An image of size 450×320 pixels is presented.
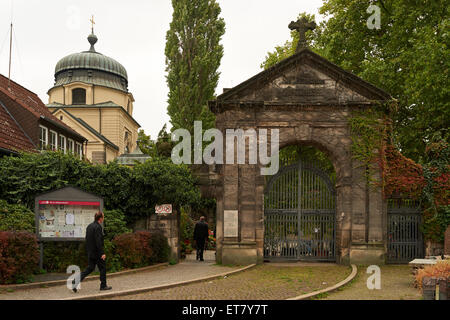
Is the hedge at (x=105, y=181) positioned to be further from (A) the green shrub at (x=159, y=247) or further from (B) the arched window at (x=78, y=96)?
(B) the arched window at (x=78, y=96)

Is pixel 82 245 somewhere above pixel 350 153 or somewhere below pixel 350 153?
below

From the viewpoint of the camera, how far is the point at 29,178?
48.3 feet

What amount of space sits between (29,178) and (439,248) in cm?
1397

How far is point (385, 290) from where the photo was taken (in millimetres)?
10883

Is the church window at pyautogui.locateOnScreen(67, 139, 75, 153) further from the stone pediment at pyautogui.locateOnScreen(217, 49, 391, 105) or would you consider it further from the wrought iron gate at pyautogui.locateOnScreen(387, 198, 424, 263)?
the wrought iron gate at pyautogui.locateOnScreen(387, 198, 424, 263)

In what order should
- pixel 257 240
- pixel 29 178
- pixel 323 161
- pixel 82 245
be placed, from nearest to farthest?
pixel 82 245 < pixel 29 178 < pixel 257 240 < pixel 323 161

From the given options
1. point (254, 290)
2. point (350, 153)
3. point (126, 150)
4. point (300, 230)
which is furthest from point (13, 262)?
point (126, 150)

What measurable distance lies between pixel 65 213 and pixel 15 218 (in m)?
1.41

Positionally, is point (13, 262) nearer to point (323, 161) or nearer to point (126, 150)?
point (323, 161)

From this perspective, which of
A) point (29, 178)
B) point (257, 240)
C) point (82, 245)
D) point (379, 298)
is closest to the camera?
point (379, 298)

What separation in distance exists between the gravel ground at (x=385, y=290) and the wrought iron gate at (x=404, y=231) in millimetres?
2415

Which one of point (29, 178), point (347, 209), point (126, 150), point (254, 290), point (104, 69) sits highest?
point (104, 69)

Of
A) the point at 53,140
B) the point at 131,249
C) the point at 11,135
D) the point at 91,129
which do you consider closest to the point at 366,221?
the point at 131,249

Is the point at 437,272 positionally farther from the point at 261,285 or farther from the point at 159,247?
the point at 159,247
